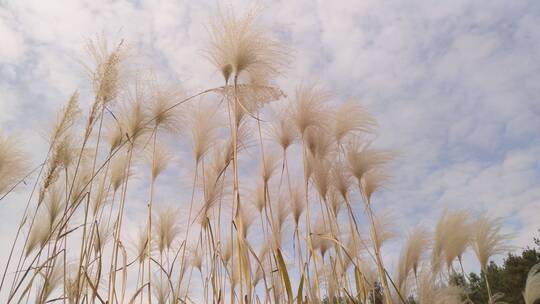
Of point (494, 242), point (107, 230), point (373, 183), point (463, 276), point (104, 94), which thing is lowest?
point (463, 276)

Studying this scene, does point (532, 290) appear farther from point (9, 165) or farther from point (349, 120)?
point (9, 165)

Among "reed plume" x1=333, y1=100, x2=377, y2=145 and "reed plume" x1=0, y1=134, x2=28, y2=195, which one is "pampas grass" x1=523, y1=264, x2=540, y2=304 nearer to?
"reed plume" x1=333, y1=100, x2=377, y2=145

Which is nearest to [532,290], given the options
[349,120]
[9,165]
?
[349,120]

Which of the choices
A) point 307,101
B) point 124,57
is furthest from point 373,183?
point 124,57

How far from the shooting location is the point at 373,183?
3273mm

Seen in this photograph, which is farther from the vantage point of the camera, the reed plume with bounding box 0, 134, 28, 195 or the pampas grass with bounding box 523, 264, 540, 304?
the pampas grass with bounding box 523, 264, 540, 304

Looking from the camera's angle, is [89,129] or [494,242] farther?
[494,242]

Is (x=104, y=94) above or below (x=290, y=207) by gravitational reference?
above

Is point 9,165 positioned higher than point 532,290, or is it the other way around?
point 9,165

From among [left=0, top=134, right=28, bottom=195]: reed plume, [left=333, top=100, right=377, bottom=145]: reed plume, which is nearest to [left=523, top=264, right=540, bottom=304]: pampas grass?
[left=333, top=100, right=377, bottom=145]: reed plume

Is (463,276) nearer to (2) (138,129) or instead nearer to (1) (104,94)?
(2) (138,129)

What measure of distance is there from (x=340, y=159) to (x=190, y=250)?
5.26ft

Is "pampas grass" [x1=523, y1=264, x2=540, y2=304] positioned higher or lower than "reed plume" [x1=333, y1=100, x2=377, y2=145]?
lower

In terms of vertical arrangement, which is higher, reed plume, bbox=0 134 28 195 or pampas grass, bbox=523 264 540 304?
reed plume, bbox=0 134 28 195
